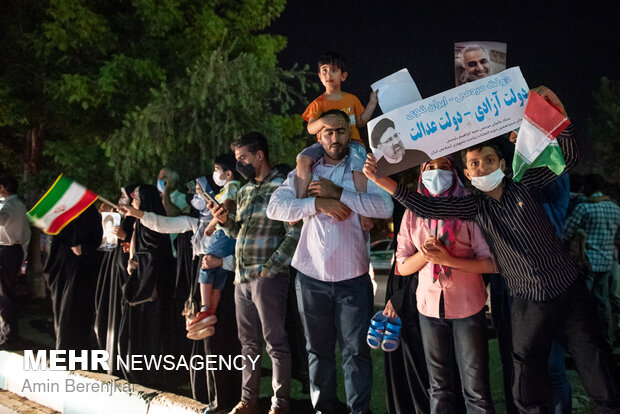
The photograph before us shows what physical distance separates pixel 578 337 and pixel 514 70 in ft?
4.93

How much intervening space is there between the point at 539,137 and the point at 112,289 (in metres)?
4.95

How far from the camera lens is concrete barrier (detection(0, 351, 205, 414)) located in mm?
5074

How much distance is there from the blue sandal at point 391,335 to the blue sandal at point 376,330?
0.03 metres

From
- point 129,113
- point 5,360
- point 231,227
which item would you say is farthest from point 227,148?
point 231,227

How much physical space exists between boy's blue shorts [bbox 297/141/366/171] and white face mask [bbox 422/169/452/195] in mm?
611

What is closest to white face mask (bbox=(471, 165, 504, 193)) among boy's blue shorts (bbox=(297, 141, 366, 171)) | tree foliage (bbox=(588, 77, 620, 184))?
boy's blue shorts (bbox=(297, 141, 366, 171))

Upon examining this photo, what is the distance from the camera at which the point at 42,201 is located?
237 inches

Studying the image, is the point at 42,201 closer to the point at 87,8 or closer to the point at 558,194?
the point at 558,194

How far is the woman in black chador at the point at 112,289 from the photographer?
649 cm

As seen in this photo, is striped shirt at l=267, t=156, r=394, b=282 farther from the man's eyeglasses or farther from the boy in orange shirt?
the man's eyeglasses

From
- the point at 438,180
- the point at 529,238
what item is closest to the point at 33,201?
the point at 438,180

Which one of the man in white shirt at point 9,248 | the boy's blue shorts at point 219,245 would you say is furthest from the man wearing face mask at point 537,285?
the man in white shirt at point 9,248

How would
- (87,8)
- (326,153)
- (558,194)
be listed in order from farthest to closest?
(87,8)
(326,153)
(558,194)

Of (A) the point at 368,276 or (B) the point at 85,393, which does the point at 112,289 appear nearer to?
(B) the point at 85,393
